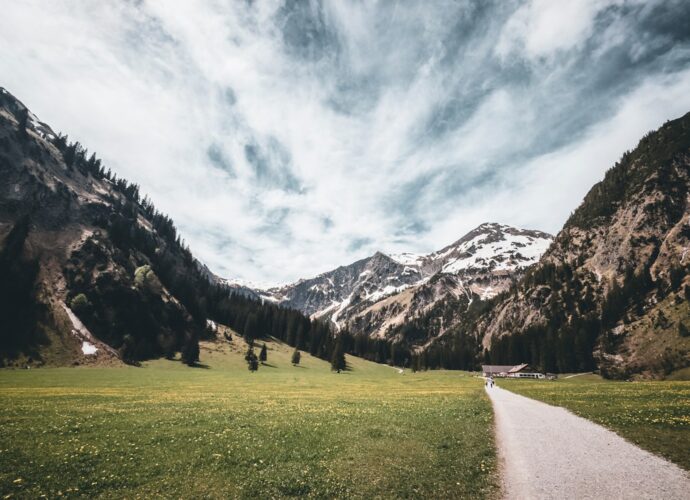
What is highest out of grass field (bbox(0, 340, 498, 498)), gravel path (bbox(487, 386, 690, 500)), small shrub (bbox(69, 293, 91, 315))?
small shrub (bbox(69, 293, 91, 315))

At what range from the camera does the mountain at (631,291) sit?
9431cm

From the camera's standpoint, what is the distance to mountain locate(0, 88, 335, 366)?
10769 centimetres

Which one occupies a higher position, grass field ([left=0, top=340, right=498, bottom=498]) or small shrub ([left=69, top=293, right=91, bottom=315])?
small shrub ([left=69, top=293, right=91, bottom=315])

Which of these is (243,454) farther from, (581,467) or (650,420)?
(650,420)

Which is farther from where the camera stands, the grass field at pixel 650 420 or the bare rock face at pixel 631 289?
the bare rock face at pixel 631 289

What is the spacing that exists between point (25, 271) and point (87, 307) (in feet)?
78.2

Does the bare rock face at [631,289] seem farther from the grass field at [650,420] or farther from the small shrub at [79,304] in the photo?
the small shrub at [79,304]

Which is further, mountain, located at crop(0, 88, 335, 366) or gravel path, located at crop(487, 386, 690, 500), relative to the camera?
mountain, located at crop(0, 88, 335, 366)

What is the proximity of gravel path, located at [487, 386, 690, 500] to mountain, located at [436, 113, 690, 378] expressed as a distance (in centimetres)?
8737

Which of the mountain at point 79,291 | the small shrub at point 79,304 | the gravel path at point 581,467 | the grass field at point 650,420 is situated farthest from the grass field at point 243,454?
the small shrub at point 79,304

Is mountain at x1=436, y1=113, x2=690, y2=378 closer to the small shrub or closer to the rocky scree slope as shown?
the rocky scree slope

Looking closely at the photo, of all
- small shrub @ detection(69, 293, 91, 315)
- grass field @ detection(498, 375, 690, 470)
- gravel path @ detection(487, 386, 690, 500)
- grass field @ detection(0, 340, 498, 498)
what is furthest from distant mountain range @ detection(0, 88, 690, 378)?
grass field @ detection(0, 340, 498, 498)

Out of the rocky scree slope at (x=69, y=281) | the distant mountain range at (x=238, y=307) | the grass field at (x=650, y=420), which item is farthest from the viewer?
the rocky scree slope at (x=69, y=281)

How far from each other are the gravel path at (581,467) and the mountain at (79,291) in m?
122
